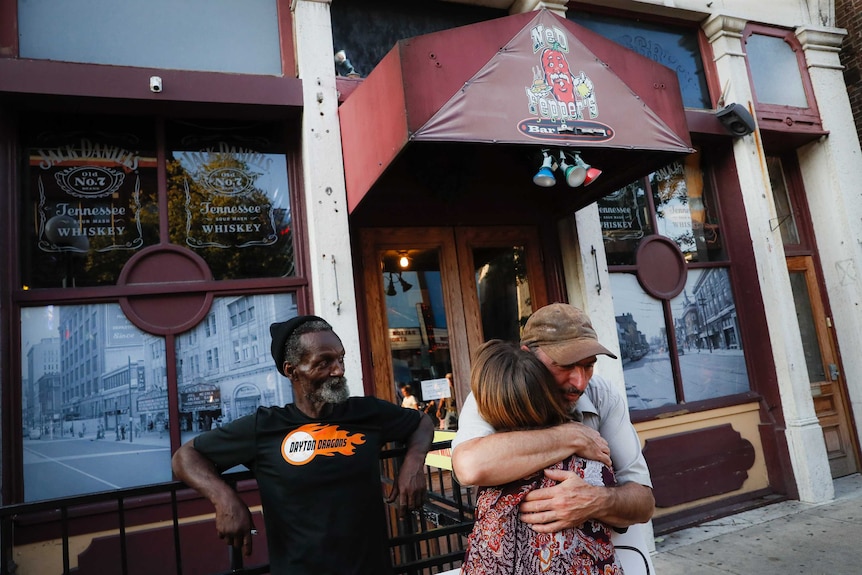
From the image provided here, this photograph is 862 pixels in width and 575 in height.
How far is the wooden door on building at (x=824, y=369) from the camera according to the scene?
7102mm

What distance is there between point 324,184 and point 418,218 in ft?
3.42

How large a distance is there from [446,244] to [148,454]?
327 cm

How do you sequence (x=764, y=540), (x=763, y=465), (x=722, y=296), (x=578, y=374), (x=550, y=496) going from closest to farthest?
(x=550, y=496), (x=578, y=374), (x=764, y=540), (x=763, y=465), (x=722, y=296)

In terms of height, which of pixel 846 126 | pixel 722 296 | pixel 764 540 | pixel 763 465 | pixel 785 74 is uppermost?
pixel 785 74

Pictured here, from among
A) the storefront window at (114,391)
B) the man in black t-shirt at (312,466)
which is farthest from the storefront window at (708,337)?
the man in black t-shirt at (312,466)

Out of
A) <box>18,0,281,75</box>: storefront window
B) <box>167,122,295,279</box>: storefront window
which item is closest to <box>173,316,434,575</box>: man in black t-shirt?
<box>167,122,295,279</box>: storefront window

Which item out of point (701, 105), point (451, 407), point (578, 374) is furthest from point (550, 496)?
point (701, 105)

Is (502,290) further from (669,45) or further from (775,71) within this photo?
(775,71)

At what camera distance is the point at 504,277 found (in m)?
6.06

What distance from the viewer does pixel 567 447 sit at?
1720 mm

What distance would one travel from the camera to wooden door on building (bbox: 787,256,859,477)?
7.10 m

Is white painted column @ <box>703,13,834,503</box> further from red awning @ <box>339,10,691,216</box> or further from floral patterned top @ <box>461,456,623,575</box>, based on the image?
floral patterned top @ <box>461,456,623,575</box>

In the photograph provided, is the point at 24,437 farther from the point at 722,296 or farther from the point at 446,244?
the point at 722,296

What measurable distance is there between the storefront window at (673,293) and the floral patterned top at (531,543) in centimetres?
479
